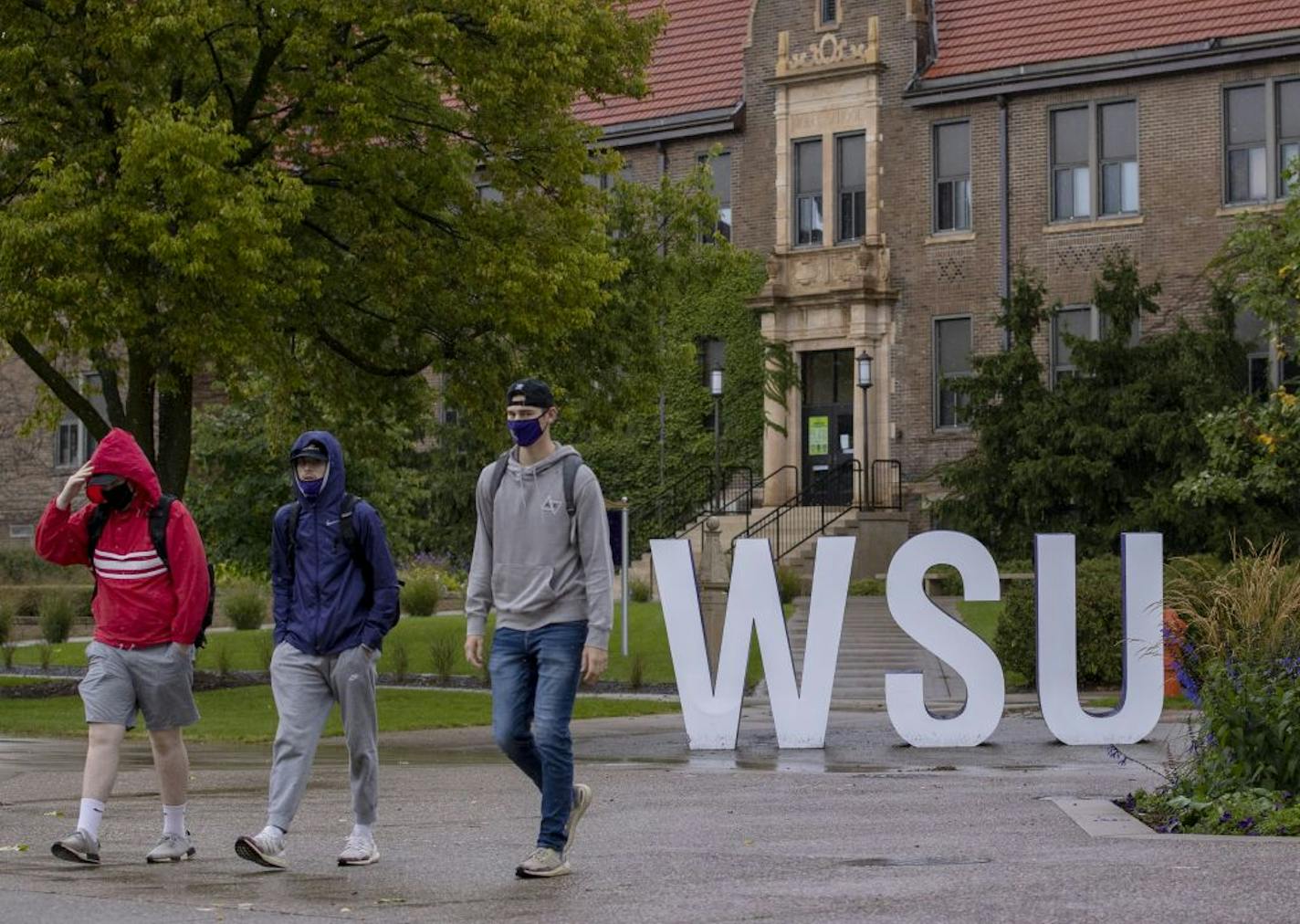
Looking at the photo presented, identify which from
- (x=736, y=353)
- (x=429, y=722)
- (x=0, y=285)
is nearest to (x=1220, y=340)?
(x=736, y=353)

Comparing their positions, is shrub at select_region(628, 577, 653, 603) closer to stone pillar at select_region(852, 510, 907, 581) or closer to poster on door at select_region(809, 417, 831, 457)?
stone pillar at select_region(852, 510, 907, 581)

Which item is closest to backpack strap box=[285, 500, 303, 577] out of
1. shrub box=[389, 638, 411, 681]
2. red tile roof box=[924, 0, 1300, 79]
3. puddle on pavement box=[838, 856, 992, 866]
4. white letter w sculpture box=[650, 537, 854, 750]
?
puddle on pavement box=[838, 856, 992, 866]

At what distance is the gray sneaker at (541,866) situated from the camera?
361 inches

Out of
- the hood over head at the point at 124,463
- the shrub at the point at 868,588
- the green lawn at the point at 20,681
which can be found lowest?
the green lawn at the point at 20,681

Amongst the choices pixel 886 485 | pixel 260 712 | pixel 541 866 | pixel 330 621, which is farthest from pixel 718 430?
pixel 541 866

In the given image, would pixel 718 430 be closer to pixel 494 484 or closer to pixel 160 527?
pixel 160 527

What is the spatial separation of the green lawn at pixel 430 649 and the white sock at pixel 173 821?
1671cm

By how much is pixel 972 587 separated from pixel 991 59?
983 inches

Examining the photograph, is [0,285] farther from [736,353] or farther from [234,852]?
[736,353]

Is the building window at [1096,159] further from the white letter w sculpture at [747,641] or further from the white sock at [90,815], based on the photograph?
the white sock at [90,815]

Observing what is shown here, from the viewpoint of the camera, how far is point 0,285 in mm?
21312

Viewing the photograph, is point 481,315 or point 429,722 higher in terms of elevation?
point 481,315

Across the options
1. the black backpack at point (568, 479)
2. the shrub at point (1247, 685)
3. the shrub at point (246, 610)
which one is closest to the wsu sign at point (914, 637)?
the shrub at point (1247, 685)

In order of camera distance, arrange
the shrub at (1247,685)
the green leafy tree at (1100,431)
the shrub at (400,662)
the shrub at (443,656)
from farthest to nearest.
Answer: the green leafy tree at (1100,431) < the shrub at (400,662) < the shrub at (443,656) < the shrub at (1247,685)
